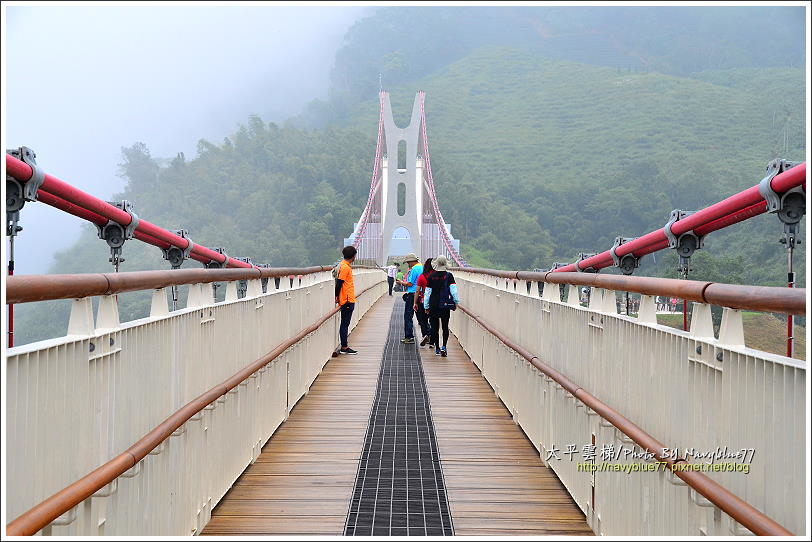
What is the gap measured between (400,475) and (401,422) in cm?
183

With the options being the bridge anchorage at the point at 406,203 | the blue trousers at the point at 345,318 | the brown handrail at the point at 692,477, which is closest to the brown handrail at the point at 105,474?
the brown handrail at the point at 692,477

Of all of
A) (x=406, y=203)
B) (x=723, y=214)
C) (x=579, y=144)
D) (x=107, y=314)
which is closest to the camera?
(x=107, y=314)

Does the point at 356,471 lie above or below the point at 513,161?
below

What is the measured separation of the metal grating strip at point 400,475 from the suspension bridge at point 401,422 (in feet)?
0.07

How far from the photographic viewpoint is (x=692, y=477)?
2676mm

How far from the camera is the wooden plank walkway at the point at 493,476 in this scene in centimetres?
423

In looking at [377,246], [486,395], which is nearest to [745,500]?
[486,395]

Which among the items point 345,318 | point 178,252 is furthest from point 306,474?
point 178,252

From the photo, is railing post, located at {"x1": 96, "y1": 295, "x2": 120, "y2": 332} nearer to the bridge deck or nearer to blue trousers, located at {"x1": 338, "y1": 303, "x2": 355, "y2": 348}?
the bridge deck

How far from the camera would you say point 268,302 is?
20.2 feet

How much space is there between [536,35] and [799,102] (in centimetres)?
7949

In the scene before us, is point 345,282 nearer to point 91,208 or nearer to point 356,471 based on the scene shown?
point 91,208

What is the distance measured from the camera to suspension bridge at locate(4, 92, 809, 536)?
225cm

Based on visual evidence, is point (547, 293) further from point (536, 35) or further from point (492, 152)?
point (536, 35)
